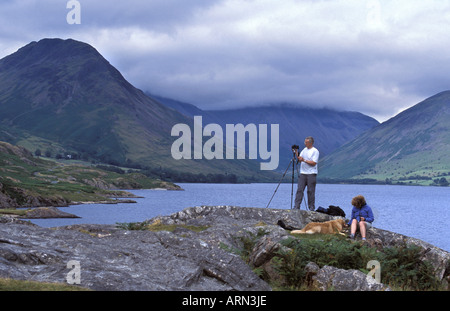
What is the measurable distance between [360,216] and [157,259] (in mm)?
10216

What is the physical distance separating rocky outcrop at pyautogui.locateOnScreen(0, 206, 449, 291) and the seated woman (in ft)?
3.00

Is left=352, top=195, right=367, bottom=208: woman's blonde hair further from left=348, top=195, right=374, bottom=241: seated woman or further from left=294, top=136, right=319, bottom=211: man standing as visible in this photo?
left=294, top=136, right=319, bottom=211: man standing

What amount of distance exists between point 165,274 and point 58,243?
4.31m

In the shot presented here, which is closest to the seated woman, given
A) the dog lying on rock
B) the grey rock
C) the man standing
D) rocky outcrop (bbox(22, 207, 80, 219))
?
the dog lying on rock

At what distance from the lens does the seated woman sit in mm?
22016

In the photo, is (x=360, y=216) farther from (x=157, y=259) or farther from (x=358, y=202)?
(x=157, y=259)

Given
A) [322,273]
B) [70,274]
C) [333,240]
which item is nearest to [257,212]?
[333,240]

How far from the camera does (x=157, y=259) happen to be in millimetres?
17547

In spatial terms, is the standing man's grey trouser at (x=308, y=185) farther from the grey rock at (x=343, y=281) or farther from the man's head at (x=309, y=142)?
the grey rock at (x=343, y=281)

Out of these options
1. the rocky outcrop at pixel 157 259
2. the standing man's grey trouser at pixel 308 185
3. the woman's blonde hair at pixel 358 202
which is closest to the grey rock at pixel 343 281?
the rocky outcrop at pixel 157 259

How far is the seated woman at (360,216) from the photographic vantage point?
22.0 meters

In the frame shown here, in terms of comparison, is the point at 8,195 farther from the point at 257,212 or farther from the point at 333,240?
the point at 333,240
